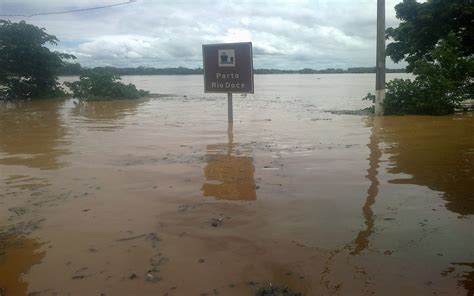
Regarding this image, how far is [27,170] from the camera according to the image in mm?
7102

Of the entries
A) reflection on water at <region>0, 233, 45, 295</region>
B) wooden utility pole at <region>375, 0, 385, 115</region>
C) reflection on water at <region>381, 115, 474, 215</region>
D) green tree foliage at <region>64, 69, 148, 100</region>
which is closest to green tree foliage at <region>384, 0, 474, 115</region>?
wooden utility pole at <region>375, 0, 385, 115</region>

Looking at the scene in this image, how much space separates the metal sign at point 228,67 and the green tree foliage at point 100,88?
671 inches

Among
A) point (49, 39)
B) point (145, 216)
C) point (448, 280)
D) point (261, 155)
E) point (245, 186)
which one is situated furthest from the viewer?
point (49, 39)

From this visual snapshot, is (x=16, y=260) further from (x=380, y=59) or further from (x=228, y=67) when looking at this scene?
(x=380, y=59)

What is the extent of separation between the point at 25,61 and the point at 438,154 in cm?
2800

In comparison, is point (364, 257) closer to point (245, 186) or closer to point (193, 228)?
point (193, 228)

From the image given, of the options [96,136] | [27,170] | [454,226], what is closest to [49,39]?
[96,136]

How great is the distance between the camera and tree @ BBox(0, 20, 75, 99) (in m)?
28.1

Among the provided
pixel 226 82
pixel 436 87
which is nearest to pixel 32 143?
pixel 226 82

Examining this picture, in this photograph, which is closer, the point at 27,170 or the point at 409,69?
the point at 27,170

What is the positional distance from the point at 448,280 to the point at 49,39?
3122 cm

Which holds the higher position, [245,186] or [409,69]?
[409,69]

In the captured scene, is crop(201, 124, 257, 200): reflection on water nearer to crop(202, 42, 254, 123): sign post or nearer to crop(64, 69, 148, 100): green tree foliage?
crop(202, 42, 254, 123): sign post

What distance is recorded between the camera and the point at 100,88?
28.4 metres
